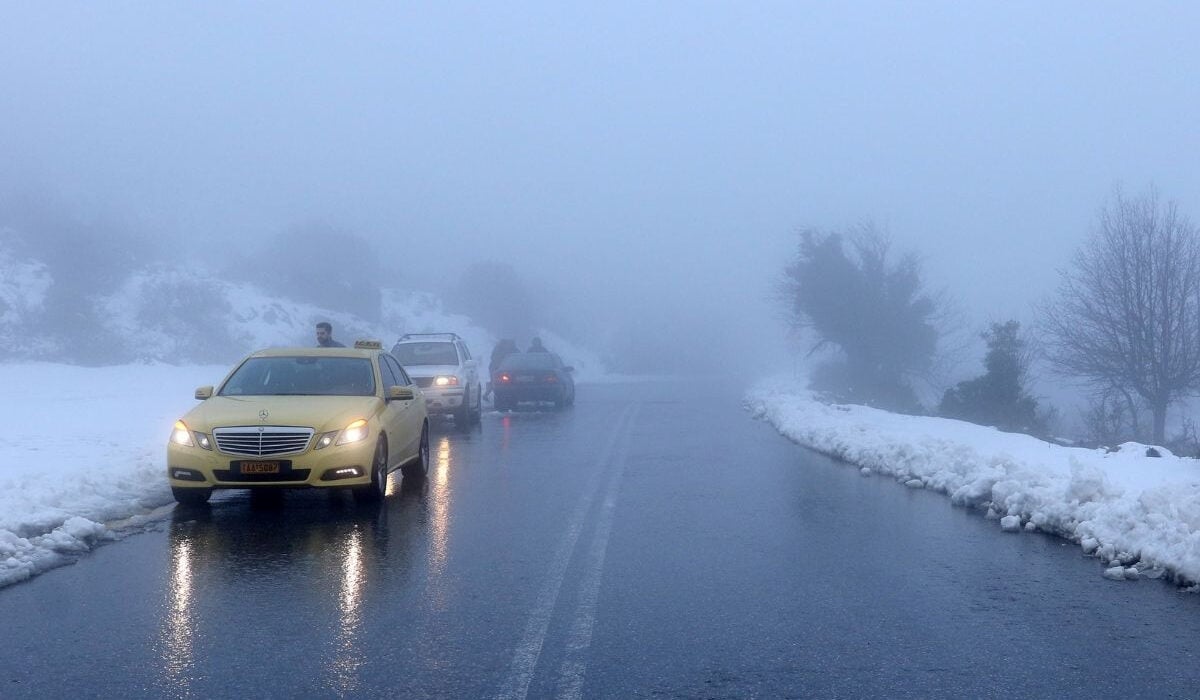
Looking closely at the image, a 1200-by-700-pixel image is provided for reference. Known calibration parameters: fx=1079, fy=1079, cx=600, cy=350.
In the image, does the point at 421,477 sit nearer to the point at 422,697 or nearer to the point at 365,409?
the point at 365,409

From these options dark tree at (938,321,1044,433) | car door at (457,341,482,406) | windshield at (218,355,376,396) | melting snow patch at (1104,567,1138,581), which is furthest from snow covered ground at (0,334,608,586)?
dark tree at (938,321,1044,433)

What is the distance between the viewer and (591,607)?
262 inches

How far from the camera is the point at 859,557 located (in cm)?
831

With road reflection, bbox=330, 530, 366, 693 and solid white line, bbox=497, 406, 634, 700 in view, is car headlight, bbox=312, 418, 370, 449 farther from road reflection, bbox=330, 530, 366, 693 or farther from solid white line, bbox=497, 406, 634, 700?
solid white line, bbox=497, 406, 634, 700

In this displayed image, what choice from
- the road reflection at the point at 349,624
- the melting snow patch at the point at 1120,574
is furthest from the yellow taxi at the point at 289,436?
the melting snow patch at the point at 1120,574

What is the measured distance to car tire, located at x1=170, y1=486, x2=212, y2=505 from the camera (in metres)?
10.4

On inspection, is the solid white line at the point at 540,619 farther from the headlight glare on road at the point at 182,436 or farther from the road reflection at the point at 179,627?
the headlight glare on road at the point at 182,436

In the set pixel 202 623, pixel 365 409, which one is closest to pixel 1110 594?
pixel 202 623

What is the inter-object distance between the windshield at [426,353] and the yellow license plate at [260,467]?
12.4 meters

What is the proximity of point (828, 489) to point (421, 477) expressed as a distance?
4855mm

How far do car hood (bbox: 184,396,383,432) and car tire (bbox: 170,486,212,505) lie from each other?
0.64m

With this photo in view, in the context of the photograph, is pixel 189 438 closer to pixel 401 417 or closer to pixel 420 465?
pixel 401 417

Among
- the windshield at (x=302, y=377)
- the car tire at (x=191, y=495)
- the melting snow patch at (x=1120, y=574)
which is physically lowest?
the melting snow patch at (x=1120, y=574)

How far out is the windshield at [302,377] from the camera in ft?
39.0
